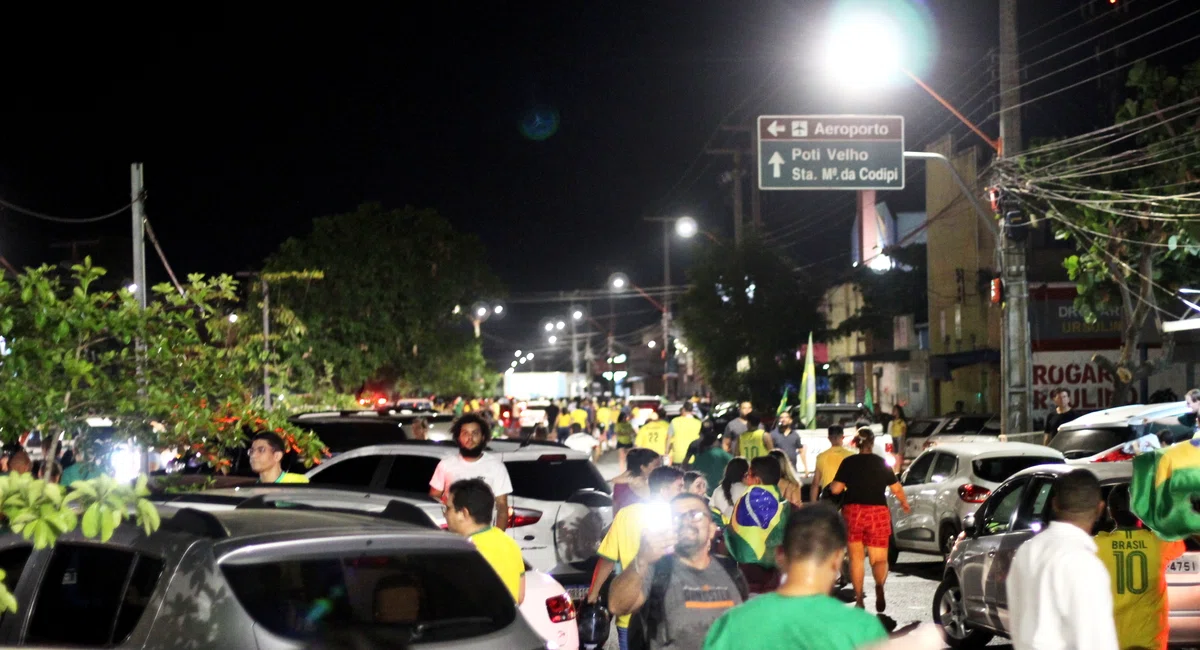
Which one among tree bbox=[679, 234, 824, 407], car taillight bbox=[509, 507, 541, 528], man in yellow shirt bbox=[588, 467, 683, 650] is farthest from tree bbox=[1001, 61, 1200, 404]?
tree bbox=[679, 234, 824, 407]

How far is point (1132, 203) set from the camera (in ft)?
75.4

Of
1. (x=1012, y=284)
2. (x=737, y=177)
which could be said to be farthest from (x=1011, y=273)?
(x=737, y=177)

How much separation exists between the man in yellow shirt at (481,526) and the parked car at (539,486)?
11.7 ft

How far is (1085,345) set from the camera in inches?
1384

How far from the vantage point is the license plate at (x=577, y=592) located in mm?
10320

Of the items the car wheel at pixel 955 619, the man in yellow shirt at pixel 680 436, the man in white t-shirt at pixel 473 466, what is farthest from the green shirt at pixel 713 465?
the man in white t-shirt at pixel 473 466

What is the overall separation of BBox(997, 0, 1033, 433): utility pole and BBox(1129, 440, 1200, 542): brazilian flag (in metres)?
14.3

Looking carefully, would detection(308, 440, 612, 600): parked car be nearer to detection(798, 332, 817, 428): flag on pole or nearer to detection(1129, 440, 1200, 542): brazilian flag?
detection(1129, 440, 1200, 542): brazilian flag

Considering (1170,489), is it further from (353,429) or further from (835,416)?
(835,416)

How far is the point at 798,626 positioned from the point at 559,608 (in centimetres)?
377

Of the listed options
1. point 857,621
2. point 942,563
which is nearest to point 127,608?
point 857,621

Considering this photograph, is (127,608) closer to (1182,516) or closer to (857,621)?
(857,621)

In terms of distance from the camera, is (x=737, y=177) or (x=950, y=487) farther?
(x=737, y=177)

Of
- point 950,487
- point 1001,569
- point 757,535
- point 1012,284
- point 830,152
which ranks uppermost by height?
point 830,152
